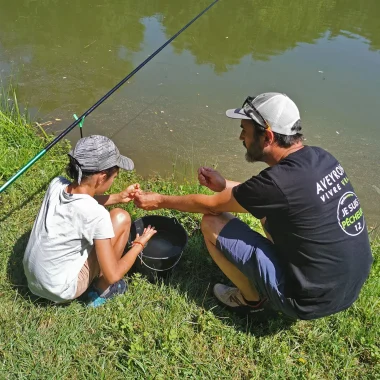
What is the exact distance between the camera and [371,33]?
25.8 ft

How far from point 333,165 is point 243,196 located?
0.48 meters

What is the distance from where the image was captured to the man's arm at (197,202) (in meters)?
2.28

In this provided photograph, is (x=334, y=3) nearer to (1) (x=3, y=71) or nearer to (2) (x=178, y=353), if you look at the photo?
(1) (x=3, y=71)

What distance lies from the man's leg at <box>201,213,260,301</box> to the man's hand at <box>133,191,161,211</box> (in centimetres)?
36

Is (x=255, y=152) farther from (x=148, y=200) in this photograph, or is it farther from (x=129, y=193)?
(x=129, y=193)

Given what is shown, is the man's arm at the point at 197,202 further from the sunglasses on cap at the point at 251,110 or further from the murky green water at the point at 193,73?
the murky green water at the point at 193,73

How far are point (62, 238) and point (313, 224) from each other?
4.21 ft

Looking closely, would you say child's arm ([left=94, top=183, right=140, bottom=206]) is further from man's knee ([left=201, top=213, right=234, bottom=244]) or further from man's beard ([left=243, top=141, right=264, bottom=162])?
man's beard ([left=243, top=141, right=264, bottom=162])

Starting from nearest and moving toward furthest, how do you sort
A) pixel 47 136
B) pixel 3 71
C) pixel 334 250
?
pixel 334 250 → pixel 47 136 → pixel 3 71

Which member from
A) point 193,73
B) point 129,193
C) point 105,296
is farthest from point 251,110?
point 193,73

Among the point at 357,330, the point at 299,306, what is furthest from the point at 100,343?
the point at 357,330

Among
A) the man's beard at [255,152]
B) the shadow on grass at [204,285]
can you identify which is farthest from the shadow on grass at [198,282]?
the man's beard at [255,152]

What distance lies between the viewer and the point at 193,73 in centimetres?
574

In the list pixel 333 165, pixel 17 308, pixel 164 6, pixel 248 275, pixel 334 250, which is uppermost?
pixel 333 165
